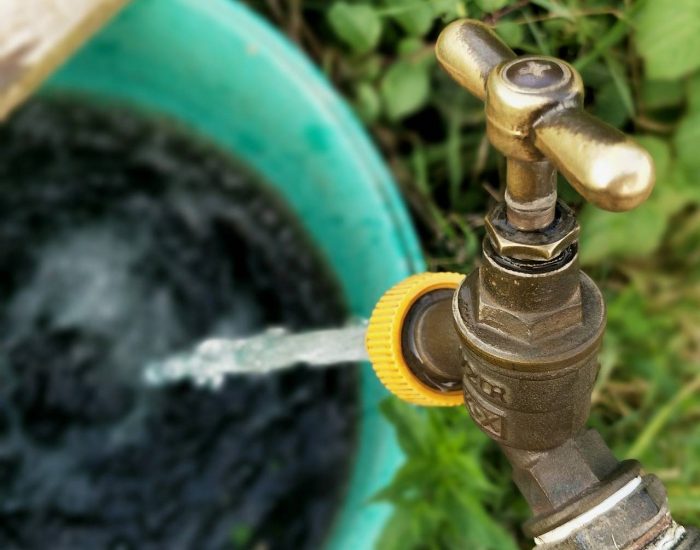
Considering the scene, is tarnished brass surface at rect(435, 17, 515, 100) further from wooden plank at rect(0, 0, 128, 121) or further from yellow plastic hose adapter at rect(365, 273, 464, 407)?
wooden plank at rect(0, 0, 128, 121)

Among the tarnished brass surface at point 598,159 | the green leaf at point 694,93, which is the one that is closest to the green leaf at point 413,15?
the green leaf at point 694,93

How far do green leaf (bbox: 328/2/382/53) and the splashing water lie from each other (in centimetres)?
Answer: 40

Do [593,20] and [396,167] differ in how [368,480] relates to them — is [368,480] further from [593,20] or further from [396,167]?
[593,20]

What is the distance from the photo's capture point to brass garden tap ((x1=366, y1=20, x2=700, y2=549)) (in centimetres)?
40

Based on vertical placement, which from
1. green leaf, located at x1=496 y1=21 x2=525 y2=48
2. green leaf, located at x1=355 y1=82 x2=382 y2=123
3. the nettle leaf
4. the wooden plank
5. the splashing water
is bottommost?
the splashing water

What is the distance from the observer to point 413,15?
998 mm

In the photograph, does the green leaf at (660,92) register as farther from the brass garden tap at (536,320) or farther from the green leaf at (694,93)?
the brass garden tap at (536,320)

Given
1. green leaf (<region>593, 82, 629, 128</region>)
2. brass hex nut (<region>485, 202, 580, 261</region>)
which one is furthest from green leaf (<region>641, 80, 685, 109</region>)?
brass hex nut (<region>485, 202, 580, 261</region>)

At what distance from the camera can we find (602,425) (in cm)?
105

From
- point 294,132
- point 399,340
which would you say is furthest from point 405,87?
point 399,340

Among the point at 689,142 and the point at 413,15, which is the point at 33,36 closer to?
the point at 413,15

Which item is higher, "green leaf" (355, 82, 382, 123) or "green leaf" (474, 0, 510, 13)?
"green leaf" (474, 0, 510, 13)

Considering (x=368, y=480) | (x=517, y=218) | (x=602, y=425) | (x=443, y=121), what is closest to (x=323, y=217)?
(x=443, y=121)

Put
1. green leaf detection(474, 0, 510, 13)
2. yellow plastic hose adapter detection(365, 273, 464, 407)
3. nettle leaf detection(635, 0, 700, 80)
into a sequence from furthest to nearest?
nettle leaf detection(635, 0, 700, 80) → green leaf detection(474, 0, 510, 13) → yellow plastic hose adapter detection(365, 273, 464, 407)
